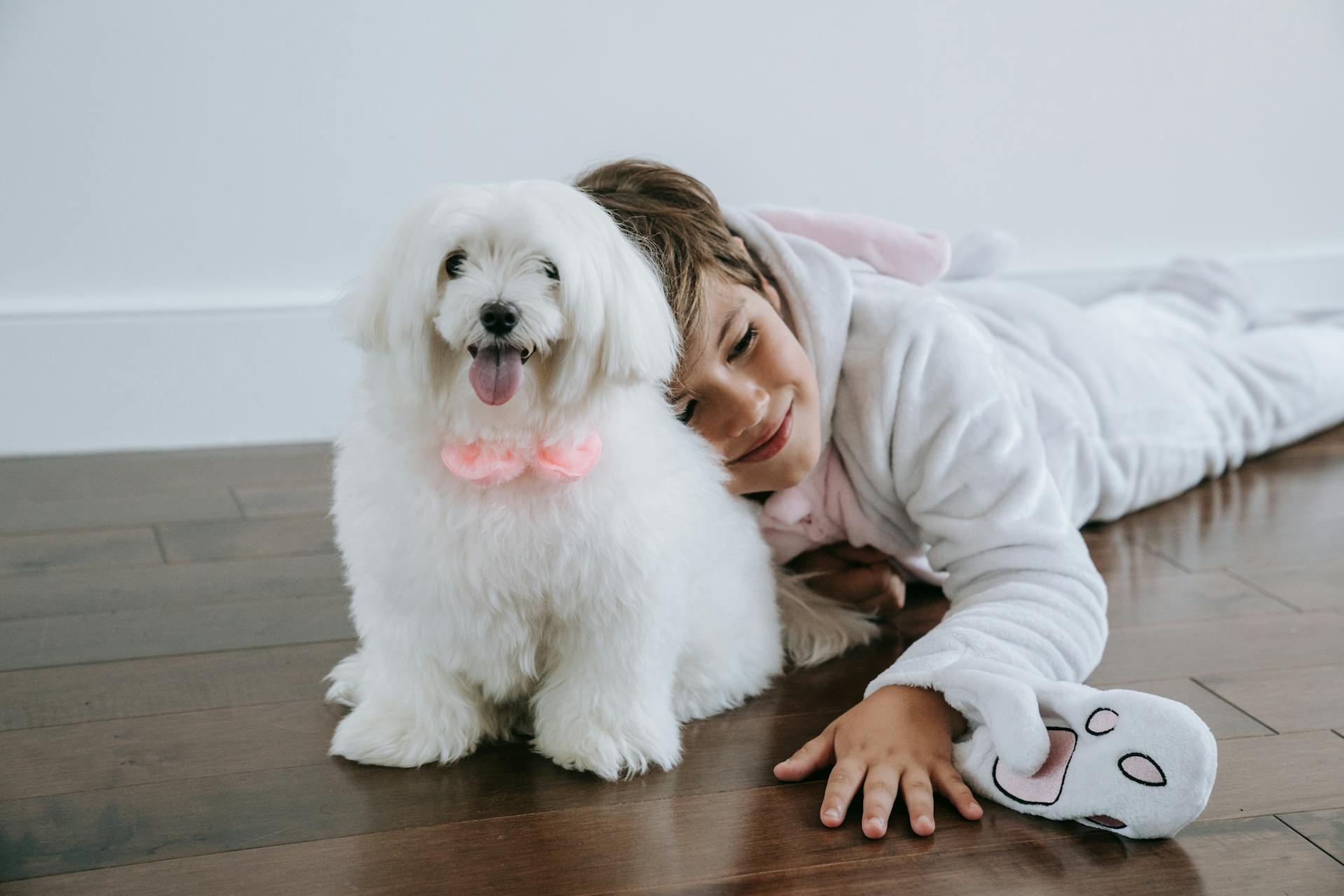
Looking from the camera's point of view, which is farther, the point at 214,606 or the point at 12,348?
the point at 12,348

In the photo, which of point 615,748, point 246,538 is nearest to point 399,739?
point 615,748

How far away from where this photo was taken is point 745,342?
4.01ft

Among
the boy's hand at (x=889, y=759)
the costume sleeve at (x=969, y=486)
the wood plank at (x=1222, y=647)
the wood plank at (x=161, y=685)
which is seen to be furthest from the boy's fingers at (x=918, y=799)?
the wood plank at (x=161, y=685)

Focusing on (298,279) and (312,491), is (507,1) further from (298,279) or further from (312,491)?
(312,491)

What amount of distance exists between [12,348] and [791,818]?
61.8 inches

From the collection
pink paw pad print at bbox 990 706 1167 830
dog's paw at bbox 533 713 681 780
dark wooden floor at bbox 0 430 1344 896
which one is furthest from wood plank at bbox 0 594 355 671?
pink paw pad print at bbox 990 706 1167 830

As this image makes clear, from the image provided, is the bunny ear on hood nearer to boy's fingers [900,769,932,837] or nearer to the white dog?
the white dog

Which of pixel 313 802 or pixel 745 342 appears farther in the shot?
pixel 745 342

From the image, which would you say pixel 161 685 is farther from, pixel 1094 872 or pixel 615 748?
pixel 1094 872

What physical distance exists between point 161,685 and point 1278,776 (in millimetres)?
1011

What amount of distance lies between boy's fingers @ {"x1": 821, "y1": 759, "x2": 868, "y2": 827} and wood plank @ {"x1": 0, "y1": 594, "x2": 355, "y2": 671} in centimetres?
57

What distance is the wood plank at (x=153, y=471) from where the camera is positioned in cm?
182

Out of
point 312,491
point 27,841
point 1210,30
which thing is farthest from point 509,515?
point 1210,30

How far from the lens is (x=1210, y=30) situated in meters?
2.63
